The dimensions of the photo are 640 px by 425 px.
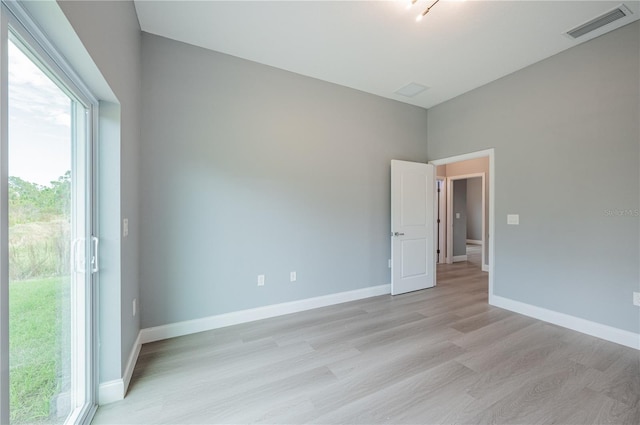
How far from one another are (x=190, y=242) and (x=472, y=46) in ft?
11.7

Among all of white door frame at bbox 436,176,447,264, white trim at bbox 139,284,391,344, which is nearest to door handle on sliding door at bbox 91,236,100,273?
white trim at bbox 139,284,391,344

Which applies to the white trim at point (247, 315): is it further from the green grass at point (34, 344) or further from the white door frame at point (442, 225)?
the white door frame at point (442, 225)

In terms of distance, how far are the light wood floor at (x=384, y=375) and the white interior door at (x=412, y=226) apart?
40.3 inches

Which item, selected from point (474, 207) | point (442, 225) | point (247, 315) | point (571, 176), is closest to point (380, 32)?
point (571, 176)

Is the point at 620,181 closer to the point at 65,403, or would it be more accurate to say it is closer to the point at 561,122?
the point at 561,122

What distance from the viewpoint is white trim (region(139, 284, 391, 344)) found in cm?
250

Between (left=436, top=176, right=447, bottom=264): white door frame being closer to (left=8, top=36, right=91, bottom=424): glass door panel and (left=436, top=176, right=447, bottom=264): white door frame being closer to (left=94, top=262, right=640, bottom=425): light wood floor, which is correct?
(left=94, top=262, right=640, bottom=425): light wood floor

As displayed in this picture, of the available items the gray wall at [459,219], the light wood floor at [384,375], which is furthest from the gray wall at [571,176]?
the gray wall at [459,219]

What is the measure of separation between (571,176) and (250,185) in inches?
136

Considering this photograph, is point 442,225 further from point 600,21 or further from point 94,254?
point 94,254

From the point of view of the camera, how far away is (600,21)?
2309 millimetres

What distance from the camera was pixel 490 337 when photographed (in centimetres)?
254

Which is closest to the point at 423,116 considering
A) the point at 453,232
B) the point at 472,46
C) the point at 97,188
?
the point at 472,46

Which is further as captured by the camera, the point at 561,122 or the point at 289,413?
the point at 561,122
